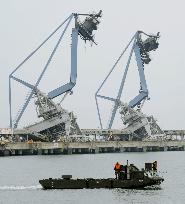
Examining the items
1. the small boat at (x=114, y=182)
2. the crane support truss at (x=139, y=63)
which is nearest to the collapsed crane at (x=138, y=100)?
the crane support truss at (x=139, y=63)

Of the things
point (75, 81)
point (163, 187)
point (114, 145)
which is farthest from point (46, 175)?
point (114, 145)

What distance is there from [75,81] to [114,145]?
85.8 ft

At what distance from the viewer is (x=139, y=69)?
180875 millimetres

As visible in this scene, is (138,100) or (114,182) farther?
(138,100)

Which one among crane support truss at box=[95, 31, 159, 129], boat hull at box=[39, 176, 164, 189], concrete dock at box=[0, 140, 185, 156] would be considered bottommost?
boat hull at box=[39, 176, 164, 189]

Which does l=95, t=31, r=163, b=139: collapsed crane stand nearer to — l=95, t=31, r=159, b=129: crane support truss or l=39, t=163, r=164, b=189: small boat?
l=95, t=31, r=159, b=129: crane support truss

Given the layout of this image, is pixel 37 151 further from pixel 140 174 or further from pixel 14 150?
pixel 140 174

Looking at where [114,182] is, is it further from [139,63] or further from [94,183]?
[139,63]

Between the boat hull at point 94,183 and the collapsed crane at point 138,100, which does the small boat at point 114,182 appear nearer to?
the boat hull at point 94,183

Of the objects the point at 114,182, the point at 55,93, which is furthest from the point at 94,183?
the point at 55,93

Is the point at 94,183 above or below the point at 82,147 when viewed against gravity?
below

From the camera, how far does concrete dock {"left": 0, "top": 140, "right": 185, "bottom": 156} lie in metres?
149

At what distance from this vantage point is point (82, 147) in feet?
536

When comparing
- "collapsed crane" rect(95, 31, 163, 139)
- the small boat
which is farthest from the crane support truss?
the small boat
